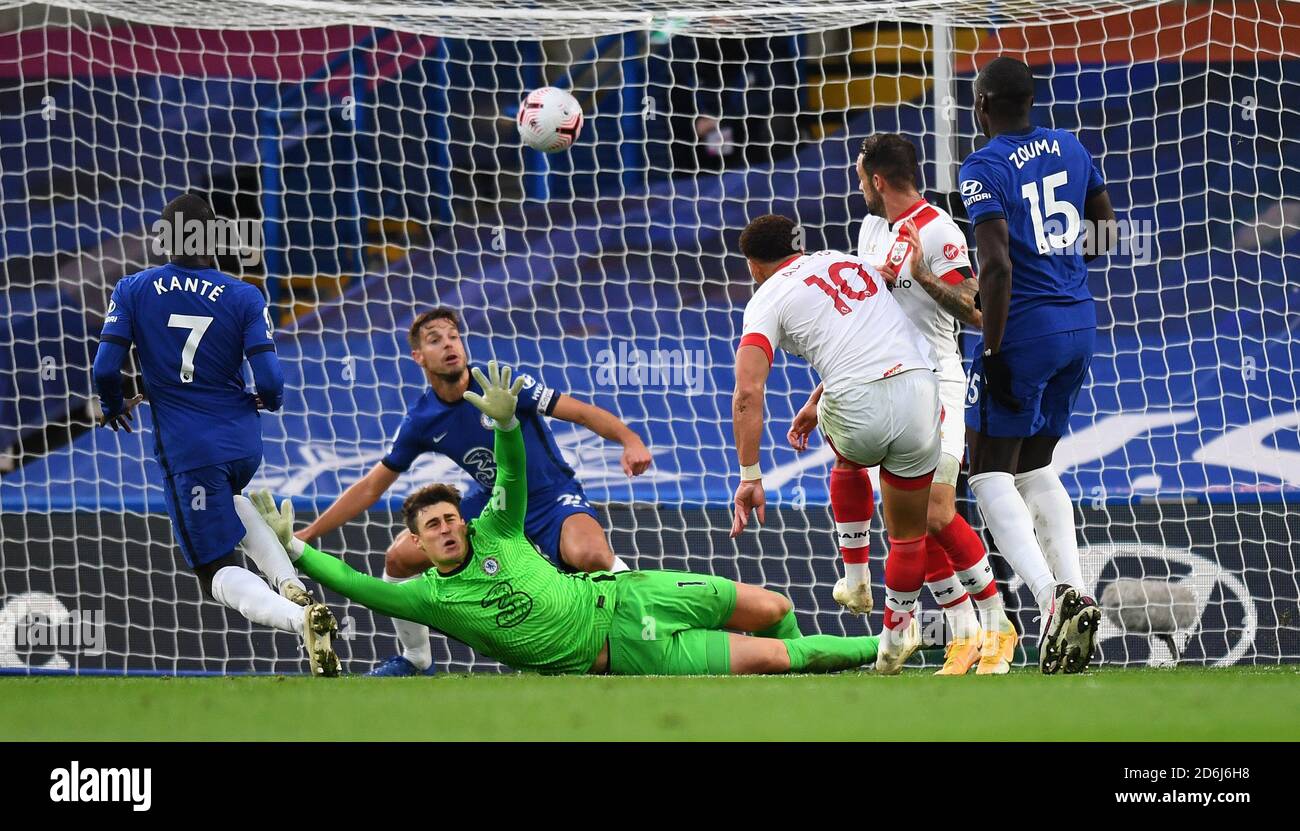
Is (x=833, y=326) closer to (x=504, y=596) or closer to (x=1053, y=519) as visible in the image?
(x=1053, y=519)

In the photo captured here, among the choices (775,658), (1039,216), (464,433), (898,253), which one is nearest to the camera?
(1039,216)

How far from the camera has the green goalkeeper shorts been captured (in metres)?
5.52

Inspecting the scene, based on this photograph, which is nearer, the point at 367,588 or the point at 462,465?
the point at 367,588

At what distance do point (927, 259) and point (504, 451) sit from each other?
163 cm

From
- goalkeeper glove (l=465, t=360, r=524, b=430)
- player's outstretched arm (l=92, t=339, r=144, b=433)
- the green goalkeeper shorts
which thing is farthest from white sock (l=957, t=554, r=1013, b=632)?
player's outstretched arm (l=92, t=339, r=144, b=433)

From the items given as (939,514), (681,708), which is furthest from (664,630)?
(681,708)

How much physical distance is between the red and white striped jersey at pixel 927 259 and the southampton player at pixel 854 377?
24 centimetres

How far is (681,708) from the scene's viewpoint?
4324 mm

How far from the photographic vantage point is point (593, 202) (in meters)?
9.87

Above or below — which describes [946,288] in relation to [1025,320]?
above

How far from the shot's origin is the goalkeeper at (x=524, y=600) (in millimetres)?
5426

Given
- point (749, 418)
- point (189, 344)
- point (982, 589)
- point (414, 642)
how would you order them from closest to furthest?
point (749, 418)
point (982, 589)
point (189, 344)
point (414, 642)

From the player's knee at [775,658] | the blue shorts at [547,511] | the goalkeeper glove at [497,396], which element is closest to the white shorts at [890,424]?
the player's knee at [775,658]

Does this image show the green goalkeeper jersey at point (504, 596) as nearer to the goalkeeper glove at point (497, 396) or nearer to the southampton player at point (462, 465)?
the goalkeeper glove at point (497, 396)
